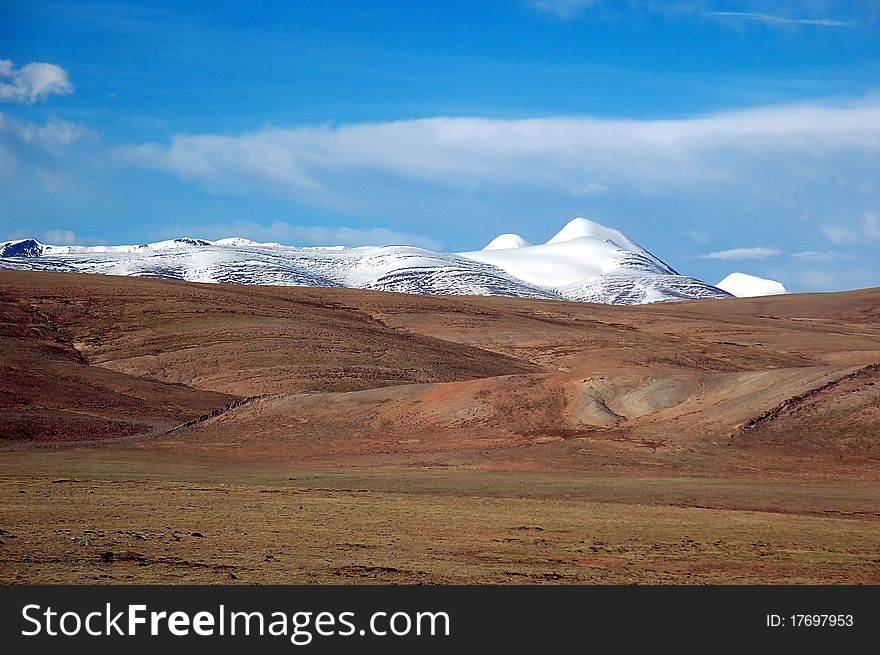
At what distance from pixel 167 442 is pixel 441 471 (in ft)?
54.6

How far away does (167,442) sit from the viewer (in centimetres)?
5122

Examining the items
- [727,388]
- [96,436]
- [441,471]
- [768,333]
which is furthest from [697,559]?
[768,333]

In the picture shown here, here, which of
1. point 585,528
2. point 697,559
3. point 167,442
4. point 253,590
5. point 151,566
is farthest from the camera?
point 167,442

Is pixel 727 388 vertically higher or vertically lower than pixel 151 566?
higher

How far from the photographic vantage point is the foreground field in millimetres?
21344

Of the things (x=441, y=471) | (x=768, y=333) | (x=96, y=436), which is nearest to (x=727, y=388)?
(x=441, y=471)

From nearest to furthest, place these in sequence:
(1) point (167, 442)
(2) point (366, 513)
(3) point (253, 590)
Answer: (3) point (253, 590) → (2) point (366, 513) → (1) point (167, 442)

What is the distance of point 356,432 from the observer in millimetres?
52625

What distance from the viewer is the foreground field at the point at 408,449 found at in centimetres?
2134

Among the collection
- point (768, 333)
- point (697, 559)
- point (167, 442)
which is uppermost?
point (768, 333)

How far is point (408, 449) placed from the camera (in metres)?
48.0

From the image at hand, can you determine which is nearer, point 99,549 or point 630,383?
point 99,549

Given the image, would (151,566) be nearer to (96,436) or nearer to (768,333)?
(96,436)

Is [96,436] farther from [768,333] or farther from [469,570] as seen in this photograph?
[768,333]
